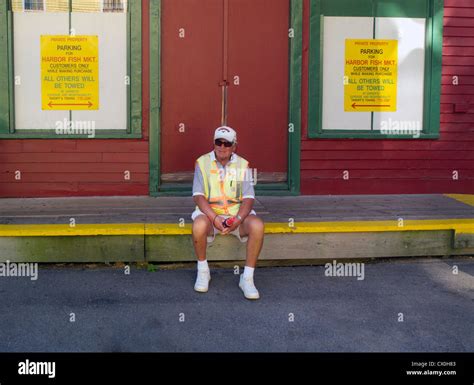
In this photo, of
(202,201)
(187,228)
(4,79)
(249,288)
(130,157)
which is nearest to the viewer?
(249,288)

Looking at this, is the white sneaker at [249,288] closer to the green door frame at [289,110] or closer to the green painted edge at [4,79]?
the green door frame at [289,110]

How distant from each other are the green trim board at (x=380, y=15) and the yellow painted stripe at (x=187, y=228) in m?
2.26

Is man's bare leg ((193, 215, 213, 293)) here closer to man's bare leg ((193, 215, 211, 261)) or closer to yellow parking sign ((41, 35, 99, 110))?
man's bare leg ((193, 215, 211, 261))

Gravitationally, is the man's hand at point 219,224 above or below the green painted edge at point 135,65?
below

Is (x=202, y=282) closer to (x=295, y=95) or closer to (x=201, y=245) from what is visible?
(x=201, y=245)

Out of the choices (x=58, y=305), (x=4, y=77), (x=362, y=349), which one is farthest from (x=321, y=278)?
(x=4, y=77)

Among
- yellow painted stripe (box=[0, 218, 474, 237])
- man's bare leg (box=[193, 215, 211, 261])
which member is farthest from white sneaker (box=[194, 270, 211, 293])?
yellow painted stripe (box=[0, 218, 474, 237])

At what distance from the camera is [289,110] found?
823 centimetres

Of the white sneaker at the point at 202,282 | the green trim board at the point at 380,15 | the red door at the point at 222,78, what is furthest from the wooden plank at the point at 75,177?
the white sneaker at the point at 202,282

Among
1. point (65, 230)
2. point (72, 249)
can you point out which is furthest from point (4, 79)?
point (72, 249)

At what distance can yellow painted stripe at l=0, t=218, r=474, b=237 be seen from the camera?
590 centimetres

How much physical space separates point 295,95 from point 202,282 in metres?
3.65

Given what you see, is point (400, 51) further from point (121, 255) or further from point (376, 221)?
point (121, 255)

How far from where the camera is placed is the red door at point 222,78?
804cm
